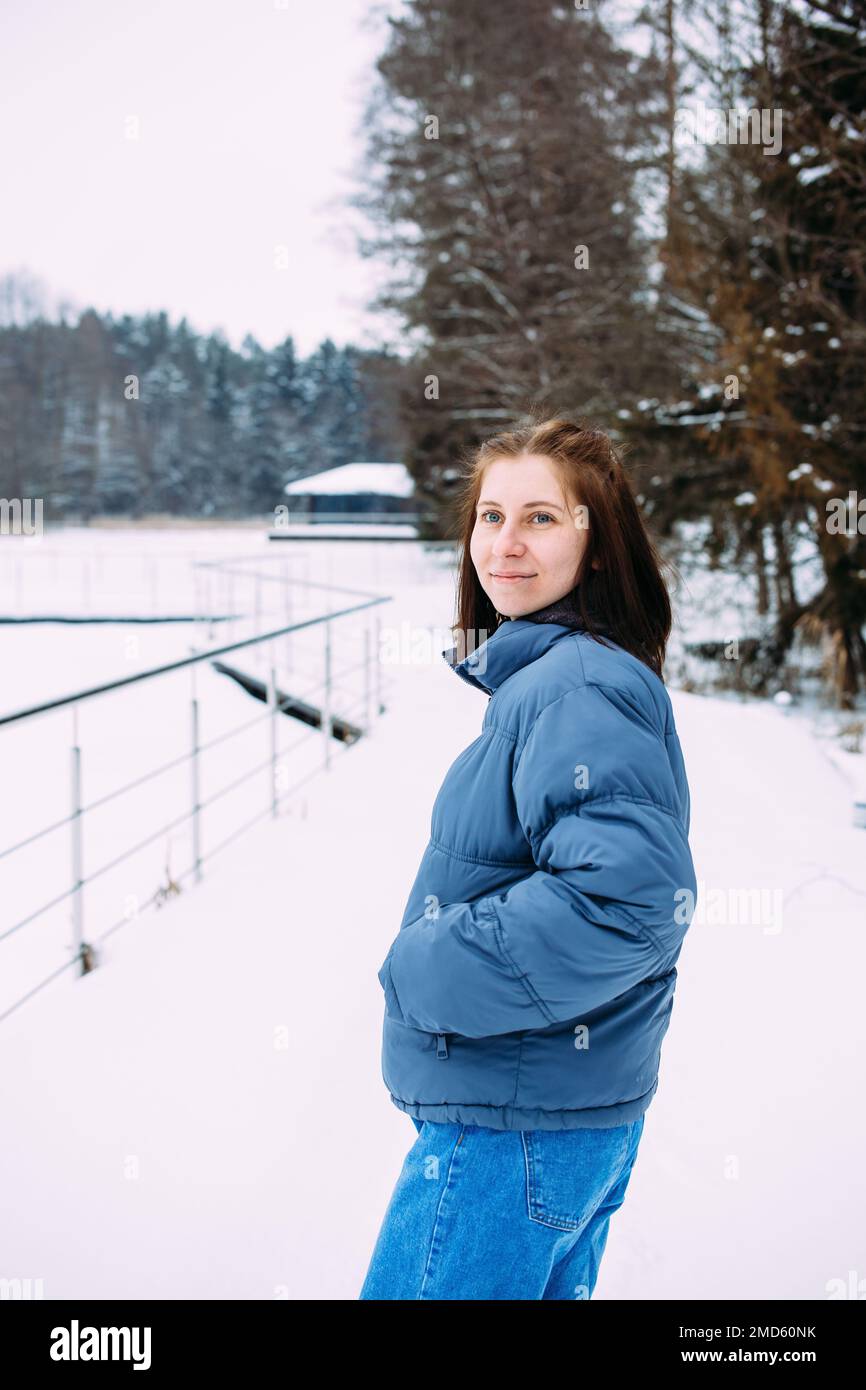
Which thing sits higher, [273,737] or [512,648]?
[512,648]

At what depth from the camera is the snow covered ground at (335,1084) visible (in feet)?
6.40

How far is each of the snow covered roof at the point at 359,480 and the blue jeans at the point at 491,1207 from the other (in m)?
31.9

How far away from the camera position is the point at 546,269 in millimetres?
14180

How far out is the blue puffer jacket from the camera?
3.19ft

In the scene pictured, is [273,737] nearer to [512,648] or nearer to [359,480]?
[512,648]

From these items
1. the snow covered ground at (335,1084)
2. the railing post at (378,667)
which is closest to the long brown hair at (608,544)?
the snow covered ground at (335,1084)

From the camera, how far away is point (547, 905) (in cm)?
97

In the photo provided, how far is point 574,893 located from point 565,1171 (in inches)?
14.4

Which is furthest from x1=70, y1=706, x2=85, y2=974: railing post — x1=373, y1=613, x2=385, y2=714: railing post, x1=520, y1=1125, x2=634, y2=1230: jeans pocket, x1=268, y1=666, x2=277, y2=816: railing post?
x1=373, y1=613, x2=385, y2=714: railing post

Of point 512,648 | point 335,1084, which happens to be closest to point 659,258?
point 335,1084

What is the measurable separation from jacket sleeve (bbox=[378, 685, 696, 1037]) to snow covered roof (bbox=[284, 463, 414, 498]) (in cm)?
3188

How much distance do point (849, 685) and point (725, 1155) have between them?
25.9ft

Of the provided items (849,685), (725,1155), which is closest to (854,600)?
(849,685)

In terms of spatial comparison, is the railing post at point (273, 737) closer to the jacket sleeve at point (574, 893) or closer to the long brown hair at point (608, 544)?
the long brown hair at point (608, 544)
